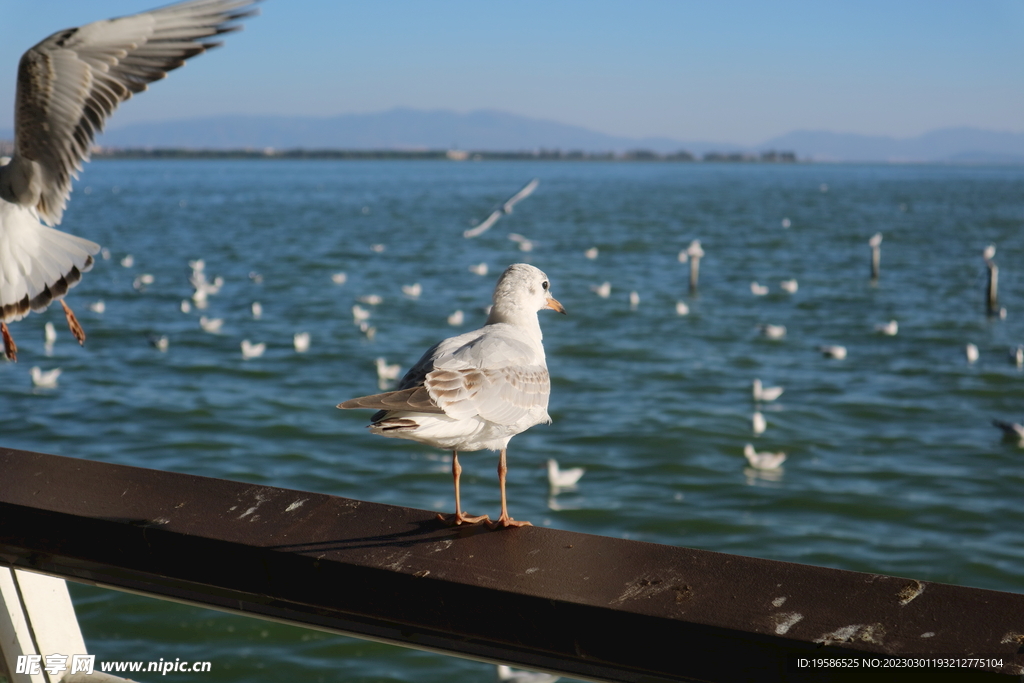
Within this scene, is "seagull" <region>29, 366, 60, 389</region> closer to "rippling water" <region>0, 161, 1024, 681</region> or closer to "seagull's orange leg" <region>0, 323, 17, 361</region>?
"rippling water" <region>0, 161, 1024, 681</region>

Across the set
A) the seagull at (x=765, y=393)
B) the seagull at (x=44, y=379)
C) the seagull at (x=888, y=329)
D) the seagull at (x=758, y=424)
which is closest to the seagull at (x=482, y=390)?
the seagull at (x=758, y=424)

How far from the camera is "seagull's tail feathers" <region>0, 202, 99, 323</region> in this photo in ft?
13.6

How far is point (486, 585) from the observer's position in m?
1.96

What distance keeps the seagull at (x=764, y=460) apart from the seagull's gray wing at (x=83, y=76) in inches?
371

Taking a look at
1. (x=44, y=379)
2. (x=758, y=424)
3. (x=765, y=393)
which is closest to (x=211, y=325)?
(x=44, y=379)

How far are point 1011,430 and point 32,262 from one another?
1293cm

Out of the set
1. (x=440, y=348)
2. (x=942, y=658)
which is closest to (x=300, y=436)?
(x=440, y=348)

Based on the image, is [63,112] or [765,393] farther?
[765,393]

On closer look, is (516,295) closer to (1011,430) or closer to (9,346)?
(9,346)

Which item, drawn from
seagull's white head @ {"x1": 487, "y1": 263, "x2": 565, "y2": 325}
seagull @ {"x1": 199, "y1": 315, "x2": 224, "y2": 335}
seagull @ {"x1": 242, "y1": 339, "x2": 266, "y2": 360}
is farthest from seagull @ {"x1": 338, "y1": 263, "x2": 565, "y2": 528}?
seagull @ {"x1": 199, "y1": 315, "x2": 224, "y2": 335}

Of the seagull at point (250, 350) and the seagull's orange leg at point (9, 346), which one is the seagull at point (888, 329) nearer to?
Result: the seagull at point (250, 350)

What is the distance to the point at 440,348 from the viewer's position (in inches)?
117

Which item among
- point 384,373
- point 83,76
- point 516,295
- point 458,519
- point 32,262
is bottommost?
point 384,373

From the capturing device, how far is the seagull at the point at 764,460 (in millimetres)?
11789
